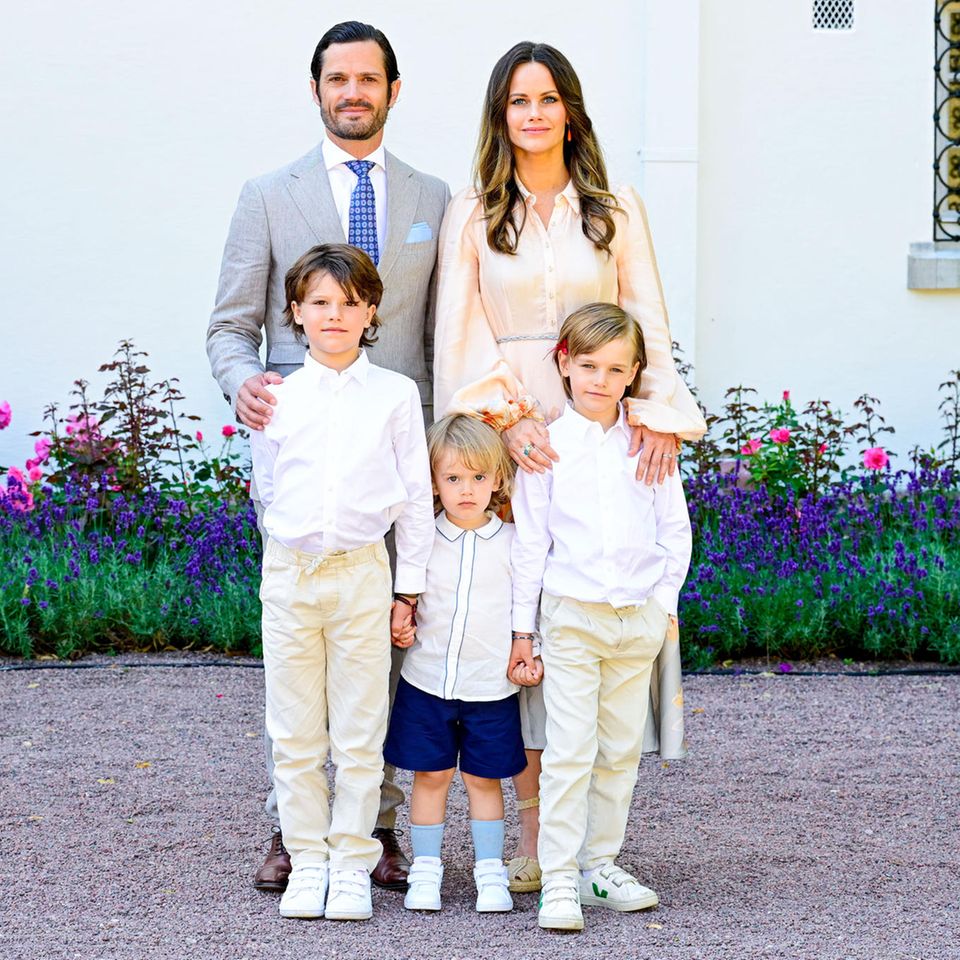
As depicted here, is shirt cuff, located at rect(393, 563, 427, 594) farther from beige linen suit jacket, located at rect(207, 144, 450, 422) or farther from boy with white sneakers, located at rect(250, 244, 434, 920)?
beige linen suit jacket, located at rect(207, 144, 450, 422)

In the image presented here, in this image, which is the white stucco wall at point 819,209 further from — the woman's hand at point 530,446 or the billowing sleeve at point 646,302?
the woman's hand at point 530,446

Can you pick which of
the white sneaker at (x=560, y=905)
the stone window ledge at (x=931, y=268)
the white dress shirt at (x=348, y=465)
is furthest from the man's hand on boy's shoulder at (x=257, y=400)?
the stone window ledge at (x=931, y=268)

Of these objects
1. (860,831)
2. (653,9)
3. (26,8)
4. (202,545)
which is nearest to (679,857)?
(860,831)

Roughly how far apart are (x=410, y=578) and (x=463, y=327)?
640 mm

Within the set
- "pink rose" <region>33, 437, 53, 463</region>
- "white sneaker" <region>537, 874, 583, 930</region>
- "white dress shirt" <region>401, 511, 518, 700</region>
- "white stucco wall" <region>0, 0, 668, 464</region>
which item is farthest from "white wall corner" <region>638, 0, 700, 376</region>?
"white sneaker" <region>537, 874, 583, 930</region>

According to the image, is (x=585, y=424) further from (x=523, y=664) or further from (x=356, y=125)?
(x=356, y=125)

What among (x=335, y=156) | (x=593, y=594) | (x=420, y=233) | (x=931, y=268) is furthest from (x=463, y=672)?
(x=931, y=268)

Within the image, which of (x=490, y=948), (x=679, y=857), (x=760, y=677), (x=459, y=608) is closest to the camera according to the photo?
(x=490, y=948)

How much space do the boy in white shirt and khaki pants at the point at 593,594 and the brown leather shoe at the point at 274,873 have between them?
675 millimetres

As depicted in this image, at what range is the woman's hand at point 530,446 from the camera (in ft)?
11.1

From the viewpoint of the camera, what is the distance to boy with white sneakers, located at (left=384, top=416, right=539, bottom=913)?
3.41 meters

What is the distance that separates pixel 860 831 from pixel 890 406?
155 inches

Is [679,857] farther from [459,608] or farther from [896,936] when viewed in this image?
[459,608]

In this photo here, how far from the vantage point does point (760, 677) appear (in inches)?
224
